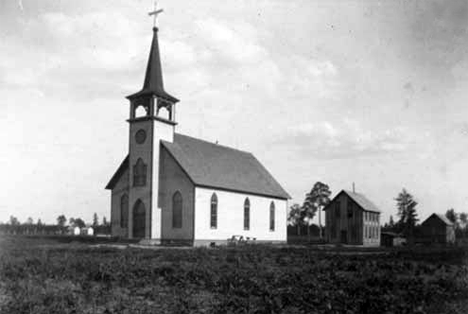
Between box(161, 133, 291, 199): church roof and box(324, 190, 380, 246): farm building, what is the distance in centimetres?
1298

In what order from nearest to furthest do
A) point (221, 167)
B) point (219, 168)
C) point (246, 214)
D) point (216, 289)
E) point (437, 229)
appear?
point (216, 289), point (219, 168), point (221, 167), point (246, 214), point (437, 229)

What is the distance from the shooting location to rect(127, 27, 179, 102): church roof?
3697cm

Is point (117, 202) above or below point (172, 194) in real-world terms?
below

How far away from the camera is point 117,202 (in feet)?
132

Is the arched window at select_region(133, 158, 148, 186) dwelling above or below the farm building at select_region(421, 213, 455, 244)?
above

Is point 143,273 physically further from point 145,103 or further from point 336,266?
point 145,103

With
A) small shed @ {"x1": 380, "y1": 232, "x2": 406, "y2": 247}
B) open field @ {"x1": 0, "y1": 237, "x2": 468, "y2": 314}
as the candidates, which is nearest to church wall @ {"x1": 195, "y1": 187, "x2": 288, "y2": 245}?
open field @ {"x1": 0, "y1": 237, "x2": 468, "y2": 314}

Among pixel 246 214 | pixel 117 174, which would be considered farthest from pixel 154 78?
pixel 246 214

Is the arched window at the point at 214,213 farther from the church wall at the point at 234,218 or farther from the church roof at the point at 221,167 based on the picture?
the church roof at the point at 221,167

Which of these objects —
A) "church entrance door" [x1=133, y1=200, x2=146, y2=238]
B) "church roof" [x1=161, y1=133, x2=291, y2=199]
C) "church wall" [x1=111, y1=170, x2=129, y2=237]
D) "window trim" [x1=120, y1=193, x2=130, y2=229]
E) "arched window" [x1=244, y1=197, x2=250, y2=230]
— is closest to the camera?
"church entrance door" [x1=133, y1=200, x2=146, y2=238]

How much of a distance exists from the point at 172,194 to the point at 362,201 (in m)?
34.2

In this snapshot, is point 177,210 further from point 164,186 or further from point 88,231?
point 88,231

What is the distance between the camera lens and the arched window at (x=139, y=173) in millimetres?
37406

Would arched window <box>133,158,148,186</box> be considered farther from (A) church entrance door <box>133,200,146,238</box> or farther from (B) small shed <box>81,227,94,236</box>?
(B) small shed <box>81,227,94,236</box>
